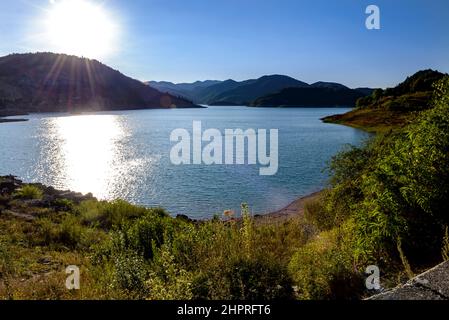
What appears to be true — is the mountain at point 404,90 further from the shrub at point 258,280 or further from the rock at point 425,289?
the rock at point 425,289

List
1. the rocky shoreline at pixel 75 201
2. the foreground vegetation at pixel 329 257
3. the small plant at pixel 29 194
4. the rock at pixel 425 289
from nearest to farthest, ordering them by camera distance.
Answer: the rock at pixel 425 289 → the foreground vegetation at pixel 329 257 → the rocky shoreline at pixel 75 201 → the small plant at pixel 29 194

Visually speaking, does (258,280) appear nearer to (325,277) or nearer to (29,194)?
(325,277)

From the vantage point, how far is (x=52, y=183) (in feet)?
132

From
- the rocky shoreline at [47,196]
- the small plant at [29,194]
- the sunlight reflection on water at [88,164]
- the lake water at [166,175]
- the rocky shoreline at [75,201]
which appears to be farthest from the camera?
the sunlight reflection on water at [88,164]

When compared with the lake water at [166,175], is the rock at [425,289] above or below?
above

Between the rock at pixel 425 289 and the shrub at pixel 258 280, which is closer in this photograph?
the rock at pixel 425 289

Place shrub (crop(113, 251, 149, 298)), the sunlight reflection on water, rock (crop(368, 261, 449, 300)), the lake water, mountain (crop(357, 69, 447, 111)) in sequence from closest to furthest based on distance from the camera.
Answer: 1. rock (crop(368, 261, 449, 300))
2. shrub (crop(113, 251, 149, 298))
3. the lake water
4. the sunlight reflection on water
5. mountain (crop(357, 69, 447, 111))

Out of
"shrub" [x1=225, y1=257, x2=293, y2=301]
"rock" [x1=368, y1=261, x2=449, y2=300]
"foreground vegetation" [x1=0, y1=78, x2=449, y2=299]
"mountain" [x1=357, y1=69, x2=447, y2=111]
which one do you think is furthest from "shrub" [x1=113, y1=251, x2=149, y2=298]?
"mountain" [x1=357, y1=69, x2=447, y2=111]

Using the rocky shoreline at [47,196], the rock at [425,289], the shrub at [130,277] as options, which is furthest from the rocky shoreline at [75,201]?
the rock at [425,289]

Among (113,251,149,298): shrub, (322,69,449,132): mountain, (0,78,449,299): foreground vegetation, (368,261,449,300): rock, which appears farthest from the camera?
(322,69,449,132): mountain

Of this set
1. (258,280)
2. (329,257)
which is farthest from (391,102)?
(258,280)

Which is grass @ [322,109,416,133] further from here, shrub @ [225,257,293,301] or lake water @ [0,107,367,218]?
shrub @ [225,257,293,301]
